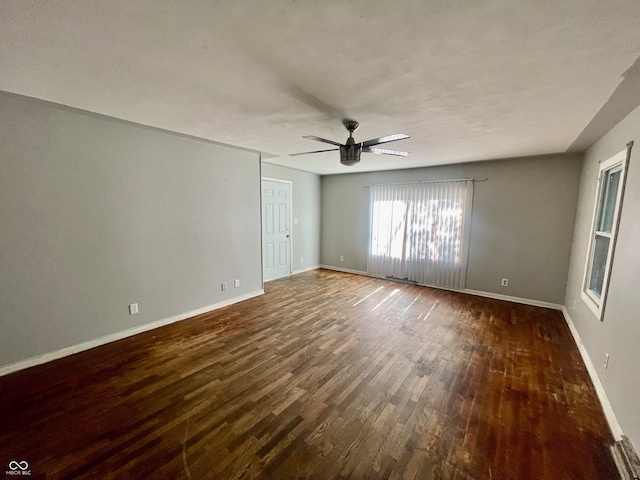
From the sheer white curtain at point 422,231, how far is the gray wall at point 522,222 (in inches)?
7.3

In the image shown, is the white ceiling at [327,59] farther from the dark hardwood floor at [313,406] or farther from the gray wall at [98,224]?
the dark hardwood floor at [313,406]

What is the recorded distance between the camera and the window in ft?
7.54

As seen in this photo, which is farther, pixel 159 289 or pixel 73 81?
pixel 159 289

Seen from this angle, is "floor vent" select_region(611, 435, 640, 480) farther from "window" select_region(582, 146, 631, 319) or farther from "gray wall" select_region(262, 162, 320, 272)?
"gray wall" select_region(262, 162, 320, 272)

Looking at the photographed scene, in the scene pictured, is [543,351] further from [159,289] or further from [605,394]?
[159,289]

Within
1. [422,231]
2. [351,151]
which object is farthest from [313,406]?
[422,231]

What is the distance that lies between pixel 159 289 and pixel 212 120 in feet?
7.01

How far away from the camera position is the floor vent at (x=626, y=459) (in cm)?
138

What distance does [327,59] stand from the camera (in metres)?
1.56

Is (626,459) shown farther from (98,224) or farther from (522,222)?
(98,224)

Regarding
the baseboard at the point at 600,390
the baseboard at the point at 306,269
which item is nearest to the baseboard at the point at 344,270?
the baseboard at the point at 306,269

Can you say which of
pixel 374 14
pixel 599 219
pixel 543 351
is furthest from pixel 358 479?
pixel 599 219

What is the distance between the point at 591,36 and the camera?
1288 millimetres

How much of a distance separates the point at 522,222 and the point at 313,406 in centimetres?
429
